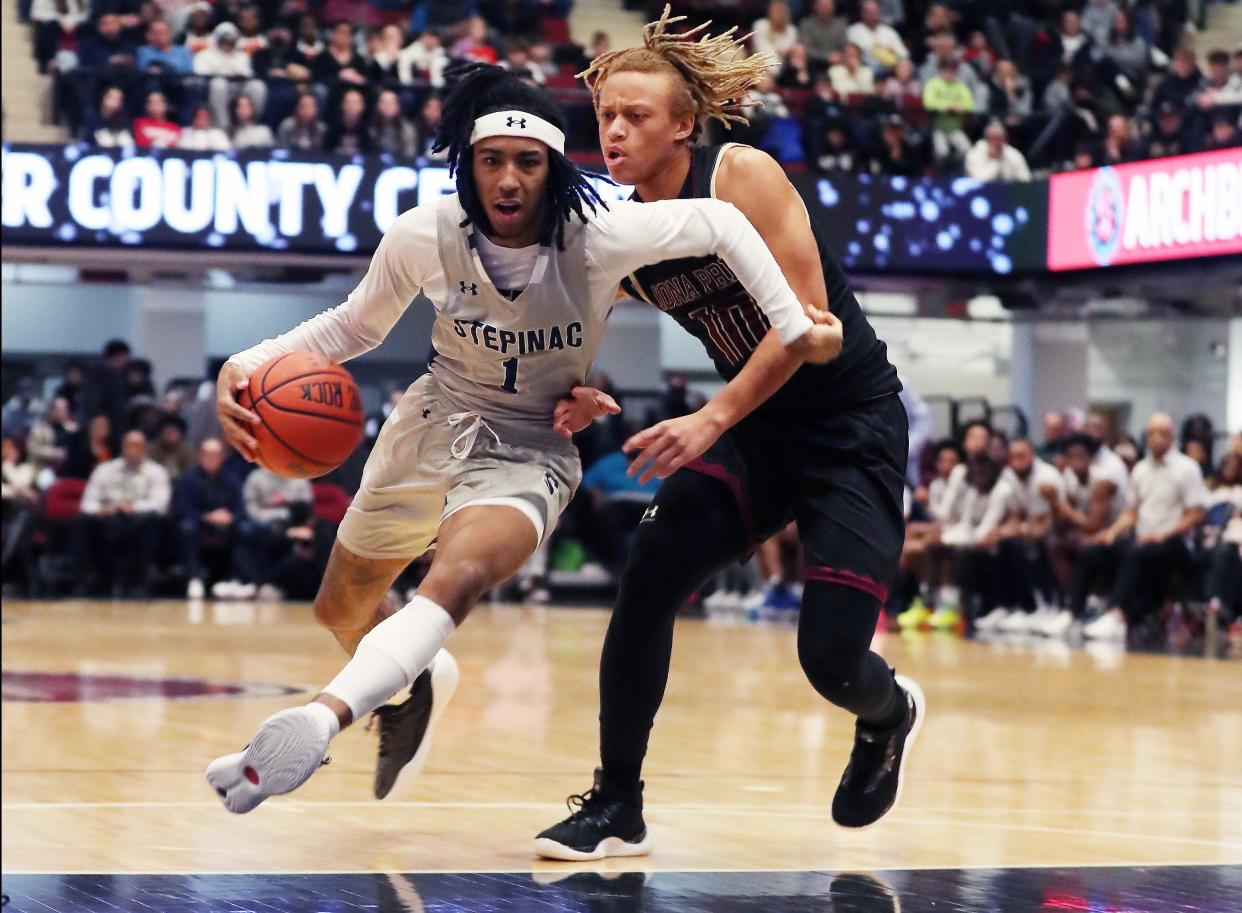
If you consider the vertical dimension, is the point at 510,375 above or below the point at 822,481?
above

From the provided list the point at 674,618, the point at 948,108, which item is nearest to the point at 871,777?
the point at 674,618

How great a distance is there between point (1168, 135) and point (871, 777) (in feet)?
41.6

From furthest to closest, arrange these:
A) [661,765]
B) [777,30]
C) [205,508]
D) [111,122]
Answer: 1. [777,30]
2. [111,122]
3. [205,508]
4. [661,765]

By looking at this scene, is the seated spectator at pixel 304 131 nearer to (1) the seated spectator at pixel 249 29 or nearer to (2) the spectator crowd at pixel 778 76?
(2) the spectator crowd at pixel 778 76

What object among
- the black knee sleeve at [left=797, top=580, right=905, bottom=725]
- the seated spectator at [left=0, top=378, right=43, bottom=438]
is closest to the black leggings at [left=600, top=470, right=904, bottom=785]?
the black knee sleeve at [left=797, top=580, right=905, bottom=725]

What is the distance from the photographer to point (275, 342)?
14.9ft

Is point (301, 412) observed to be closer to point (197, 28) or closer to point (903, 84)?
point (197, 28)

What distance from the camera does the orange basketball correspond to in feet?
14.3

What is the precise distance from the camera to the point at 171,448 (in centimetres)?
1591

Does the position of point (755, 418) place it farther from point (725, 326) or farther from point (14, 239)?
point (14, 239)

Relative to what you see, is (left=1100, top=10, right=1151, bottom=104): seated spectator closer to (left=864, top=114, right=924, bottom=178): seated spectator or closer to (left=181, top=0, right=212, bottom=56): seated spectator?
(left=864, top=114, right=924, bottom=178): seated spectator

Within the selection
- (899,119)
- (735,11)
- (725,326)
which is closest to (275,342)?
(725,326)

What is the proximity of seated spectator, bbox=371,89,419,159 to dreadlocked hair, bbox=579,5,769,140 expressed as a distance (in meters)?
11.8

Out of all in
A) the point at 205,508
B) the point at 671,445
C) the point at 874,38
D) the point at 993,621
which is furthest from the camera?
the point at 874,38
